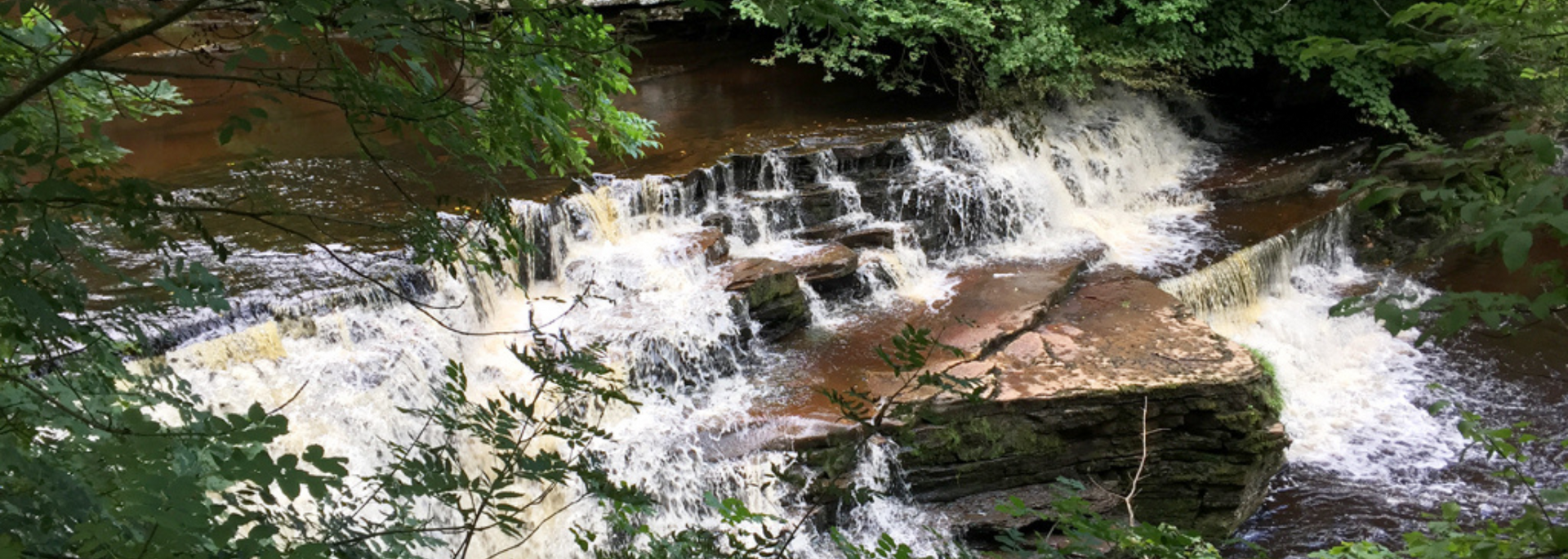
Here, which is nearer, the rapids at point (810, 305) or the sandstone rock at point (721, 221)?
the rapids at point (810, 305)

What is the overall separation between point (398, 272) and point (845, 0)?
5.04m

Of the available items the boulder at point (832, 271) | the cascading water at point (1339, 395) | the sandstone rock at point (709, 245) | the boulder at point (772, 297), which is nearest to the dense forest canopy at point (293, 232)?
the cascading water at point (1339, 395)

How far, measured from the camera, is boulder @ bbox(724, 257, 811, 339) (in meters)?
7.19

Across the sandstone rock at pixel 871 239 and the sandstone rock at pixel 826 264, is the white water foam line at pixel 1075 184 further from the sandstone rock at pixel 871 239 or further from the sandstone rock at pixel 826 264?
the sandstone rock at pixel 826 264

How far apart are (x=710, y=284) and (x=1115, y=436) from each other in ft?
9.54

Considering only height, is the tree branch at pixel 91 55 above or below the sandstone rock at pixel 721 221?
above

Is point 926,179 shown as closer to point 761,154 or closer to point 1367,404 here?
point 761,154

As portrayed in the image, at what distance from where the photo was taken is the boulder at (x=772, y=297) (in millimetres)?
7188

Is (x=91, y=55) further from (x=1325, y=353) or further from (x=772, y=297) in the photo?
(x=1325, y=353)

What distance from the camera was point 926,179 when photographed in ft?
29.4

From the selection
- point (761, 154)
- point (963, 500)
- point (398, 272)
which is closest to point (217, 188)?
point (398, 272)

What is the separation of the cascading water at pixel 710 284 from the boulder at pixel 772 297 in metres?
0.10

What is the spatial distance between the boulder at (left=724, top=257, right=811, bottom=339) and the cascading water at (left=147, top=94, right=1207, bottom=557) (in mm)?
104

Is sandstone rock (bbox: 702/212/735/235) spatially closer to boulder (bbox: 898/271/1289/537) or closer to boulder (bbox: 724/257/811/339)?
boulder (bbox: 724/257/811/339)
